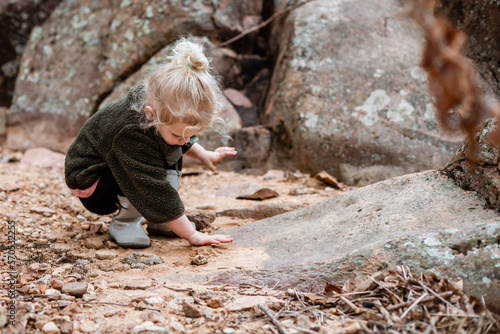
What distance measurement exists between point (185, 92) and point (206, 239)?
0.76 m

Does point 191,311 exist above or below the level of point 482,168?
below

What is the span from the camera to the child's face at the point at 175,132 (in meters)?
2.09

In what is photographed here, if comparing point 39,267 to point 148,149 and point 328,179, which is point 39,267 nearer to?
point 148,149

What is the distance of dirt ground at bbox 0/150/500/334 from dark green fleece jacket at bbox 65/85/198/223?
0.90 ft

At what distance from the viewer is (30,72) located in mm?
4777

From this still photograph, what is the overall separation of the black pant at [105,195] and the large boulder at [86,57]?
2.15m

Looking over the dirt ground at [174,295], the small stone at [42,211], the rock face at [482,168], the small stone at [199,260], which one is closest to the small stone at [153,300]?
the dirt ground at [174,295]

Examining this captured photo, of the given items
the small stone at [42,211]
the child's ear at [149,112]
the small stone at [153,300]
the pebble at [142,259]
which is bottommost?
the small stone at [42,211]

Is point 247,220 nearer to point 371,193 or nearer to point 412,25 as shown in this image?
point 371,193

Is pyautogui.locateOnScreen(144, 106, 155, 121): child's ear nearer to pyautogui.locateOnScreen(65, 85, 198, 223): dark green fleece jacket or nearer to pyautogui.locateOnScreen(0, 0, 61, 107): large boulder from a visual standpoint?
pyautogui.locateOnScreen(65, 85, 198, 223): dark green fleece jacket

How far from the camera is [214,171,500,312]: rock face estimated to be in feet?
4.88

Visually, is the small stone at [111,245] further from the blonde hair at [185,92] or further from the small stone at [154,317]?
the small stone at [154,317]

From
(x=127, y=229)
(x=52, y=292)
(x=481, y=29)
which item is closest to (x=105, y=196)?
(x=127, y=229)

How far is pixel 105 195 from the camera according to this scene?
8.04ft
